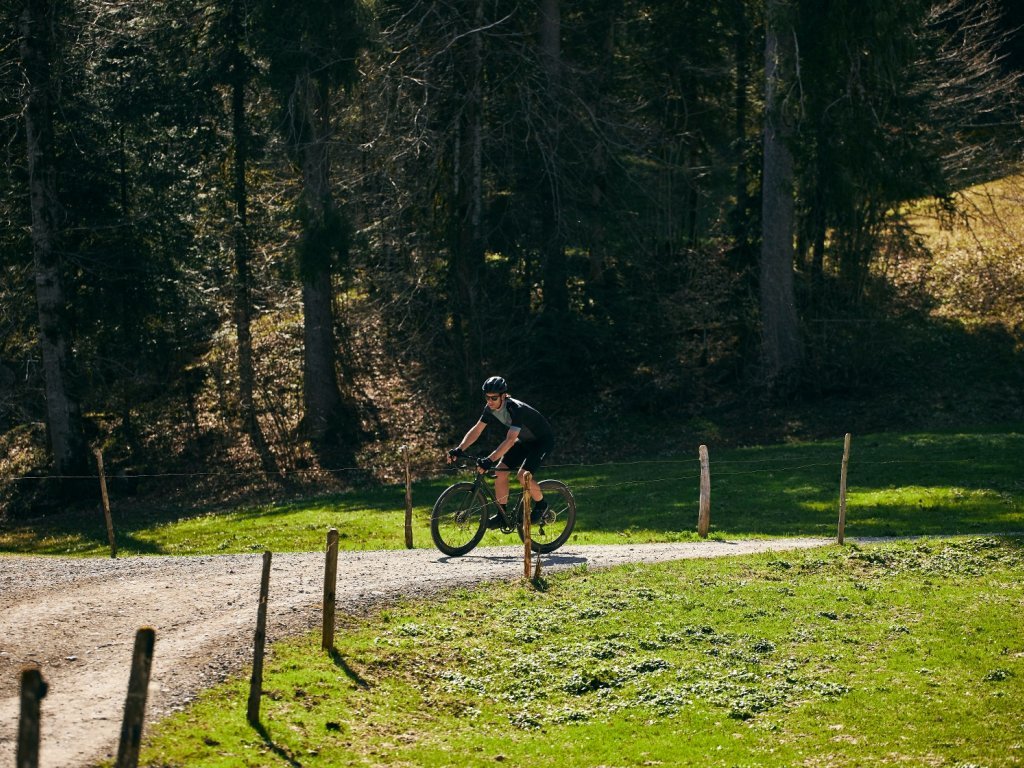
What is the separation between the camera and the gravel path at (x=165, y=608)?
10344 millimetres

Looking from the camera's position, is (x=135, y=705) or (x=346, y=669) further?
(x=346, y=669)

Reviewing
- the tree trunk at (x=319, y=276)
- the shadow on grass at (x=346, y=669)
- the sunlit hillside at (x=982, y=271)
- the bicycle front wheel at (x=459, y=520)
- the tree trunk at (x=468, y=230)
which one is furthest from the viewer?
the sunlit hillside at (x=982, y=271)

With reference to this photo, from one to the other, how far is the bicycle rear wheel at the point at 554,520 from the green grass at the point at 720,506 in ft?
8.10

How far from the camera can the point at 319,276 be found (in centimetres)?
3366

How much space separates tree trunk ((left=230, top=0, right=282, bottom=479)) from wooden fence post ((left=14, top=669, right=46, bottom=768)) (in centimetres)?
2590

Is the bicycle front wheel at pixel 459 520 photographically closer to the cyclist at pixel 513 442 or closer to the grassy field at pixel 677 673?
the cyclist at pixel 513 442

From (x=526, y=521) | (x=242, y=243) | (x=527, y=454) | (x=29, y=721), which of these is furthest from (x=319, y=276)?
(x=29, y=721)

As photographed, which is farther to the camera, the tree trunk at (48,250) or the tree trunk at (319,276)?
the tree trunk at (319,276)

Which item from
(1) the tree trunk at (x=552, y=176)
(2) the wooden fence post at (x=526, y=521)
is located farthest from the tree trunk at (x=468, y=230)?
(2) the wooden fence post at (x=526, y=521)

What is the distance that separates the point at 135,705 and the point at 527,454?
9.06m

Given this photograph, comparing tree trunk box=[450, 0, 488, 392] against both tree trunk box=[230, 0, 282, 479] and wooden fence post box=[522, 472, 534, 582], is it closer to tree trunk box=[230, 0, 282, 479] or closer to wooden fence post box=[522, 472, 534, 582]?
tree trunk box=[230, 0, 282, 479]

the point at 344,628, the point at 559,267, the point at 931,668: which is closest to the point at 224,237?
the point at 559,267

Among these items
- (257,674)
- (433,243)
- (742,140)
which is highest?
(742,140)

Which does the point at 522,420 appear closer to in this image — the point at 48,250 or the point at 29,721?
the point at 29,721
